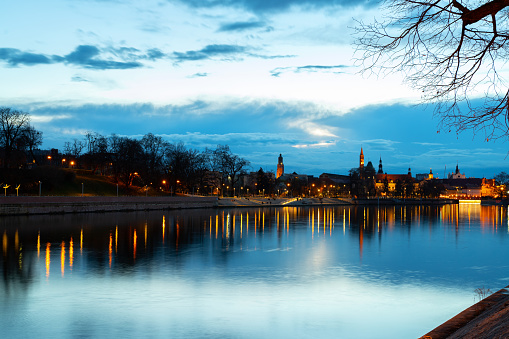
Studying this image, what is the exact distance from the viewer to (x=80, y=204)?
63.0 metres

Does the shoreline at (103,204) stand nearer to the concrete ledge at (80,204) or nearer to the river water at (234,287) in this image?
the concrete ledge at (80,204)

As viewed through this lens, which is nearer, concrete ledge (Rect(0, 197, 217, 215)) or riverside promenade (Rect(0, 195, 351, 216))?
concrete ledge (Rect(0, 197, 217, 215))

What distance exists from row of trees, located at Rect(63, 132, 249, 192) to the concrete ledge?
14549mm

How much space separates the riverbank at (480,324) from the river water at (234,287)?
67.3 inches

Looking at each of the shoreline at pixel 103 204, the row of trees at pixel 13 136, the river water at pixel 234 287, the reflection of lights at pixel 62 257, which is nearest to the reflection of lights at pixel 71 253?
the river water at pixel 234 287

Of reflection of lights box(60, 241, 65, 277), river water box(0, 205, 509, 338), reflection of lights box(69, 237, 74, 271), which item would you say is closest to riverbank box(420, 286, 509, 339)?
river water box(0, 205, 509, 338)

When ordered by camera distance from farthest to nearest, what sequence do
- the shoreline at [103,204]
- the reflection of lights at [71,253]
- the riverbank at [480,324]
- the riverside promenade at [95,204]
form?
the shoreline at [103,204]
the riverside promenade at [95,204]
the reflection of lights at [71,253]
the riverbank at [480,324]

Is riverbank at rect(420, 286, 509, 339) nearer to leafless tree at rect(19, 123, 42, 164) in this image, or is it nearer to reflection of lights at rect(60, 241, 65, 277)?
reflection of lights at rect(60, 241, 65, 277)

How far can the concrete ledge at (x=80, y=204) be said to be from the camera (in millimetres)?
54406

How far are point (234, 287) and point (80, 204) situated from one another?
165 feet

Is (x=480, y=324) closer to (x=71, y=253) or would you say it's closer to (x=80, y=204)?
(x=71, y=253)

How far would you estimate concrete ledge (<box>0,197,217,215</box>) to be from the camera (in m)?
54.4

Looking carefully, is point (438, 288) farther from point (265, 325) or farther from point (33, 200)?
point (33, 200)

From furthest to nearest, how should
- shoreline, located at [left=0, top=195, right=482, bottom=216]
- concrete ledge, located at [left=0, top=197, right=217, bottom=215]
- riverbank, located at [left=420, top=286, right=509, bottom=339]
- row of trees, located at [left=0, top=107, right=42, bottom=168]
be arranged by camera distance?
row of trees, located at [left=0, top=107, right=42, bottom=168]
shoreline, located at [left=0, top=195, right=482, bottom=216]
concrete ledge, located at [left=0, top=197, right=217, bottom=215]
riverbank, located at [left=420, top=286, right=509, bottom=339]
